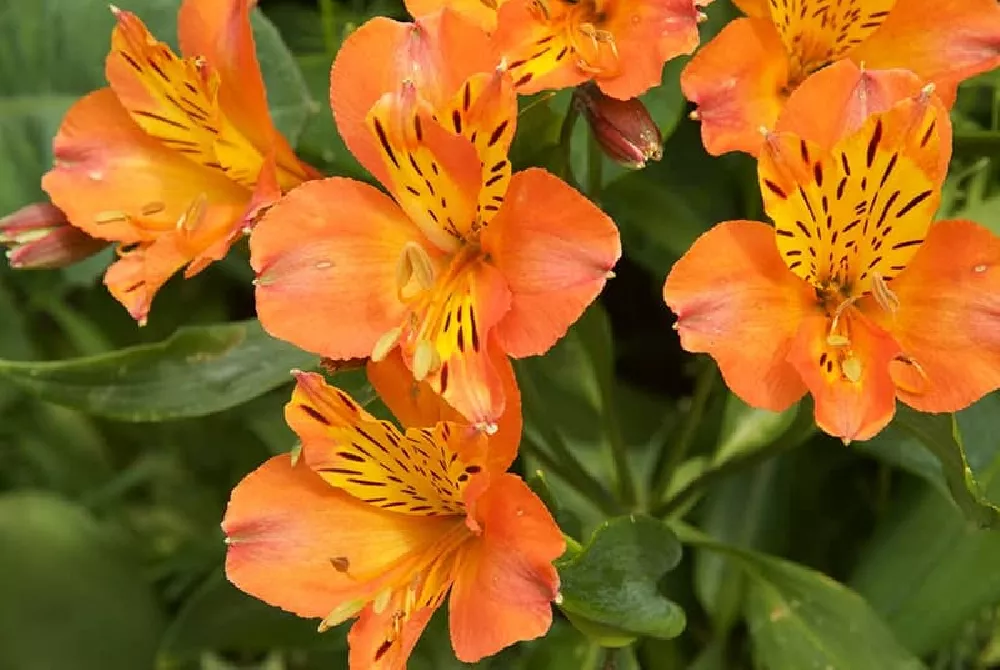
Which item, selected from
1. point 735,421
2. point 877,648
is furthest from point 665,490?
point 877,648

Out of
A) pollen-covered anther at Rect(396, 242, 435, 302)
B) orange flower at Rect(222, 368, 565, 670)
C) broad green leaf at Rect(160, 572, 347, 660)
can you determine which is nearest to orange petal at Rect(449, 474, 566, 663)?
orange flower at Rect(222, 368, 565, 670)

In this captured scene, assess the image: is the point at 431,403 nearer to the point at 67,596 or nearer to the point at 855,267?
the point at 855,267

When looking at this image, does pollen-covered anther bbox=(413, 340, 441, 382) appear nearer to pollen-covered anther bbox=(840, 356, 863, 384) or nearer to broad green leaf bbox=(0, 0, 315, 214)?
pollen-covered anther bbox=(840, 356, 863, 384)

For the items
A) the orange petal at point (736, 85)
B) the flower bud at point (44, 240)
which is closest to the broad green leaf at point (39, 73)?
the flower bud at point (44, 240)

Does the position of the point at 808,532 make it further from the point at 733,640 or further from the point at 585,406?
the point at 585,406

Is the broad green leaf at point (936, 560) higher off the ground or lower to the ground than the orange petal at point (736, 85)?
lower

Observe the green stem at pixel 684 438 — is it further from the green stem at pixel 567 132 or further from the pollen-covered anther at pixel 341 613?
the pollen-covered anther at pixel 341 613

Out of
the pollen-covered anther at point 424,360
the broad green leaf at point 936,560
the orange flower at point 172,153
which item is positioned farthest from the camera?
the broad green leaf at point 936,560
